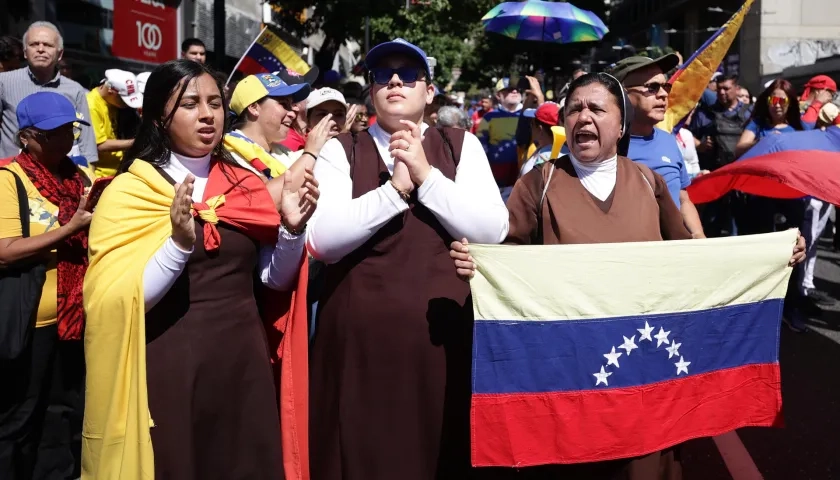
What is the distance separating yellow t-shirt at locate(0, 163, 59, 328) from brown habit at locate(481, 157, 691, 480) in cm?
210

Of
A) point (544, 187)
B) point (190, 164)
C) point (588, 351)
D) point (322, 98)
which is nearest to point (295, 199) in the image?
point (190, 164)

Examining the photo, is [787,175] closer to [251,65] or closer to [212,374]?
[212,374]

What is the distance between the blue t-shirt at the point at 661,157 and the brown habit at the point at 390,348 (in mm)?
1447

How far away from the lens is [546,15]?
9.69 m

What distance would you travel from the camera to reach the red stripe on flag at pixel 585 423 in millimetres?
3355

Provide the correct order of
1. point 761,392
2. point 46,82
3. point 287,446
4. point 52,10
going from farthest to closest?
point 52,10 < point 46,82 < point 761,392 < point 287,446

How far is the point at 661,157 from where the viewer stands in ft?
14.7

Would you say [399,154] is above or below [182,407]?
above

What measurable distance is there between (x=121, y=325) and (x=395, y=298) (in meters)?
1.00

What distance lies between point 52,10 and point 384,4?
8058mm

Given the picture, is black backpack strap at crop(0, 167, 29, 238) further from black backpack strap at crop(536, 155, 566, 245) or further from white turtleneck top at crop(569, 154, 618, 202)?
white turtleneck top at crop(569, 154, 618, 202)

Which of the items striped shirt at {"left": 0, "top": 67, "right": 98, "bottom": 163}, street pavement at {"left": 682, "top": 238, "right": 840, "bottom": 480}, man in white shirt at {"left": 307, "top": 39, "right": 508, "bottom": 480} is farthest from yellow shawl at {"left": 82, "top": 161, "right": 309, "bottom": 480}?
striped shirt at {"left": 0, "top": 67, "right": 98, "bottom": 163}

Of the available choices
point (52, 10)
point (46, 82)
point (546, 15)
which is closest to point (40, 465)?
point (46, 82)

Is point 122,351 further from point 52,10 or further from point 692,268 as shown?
point 52,10
